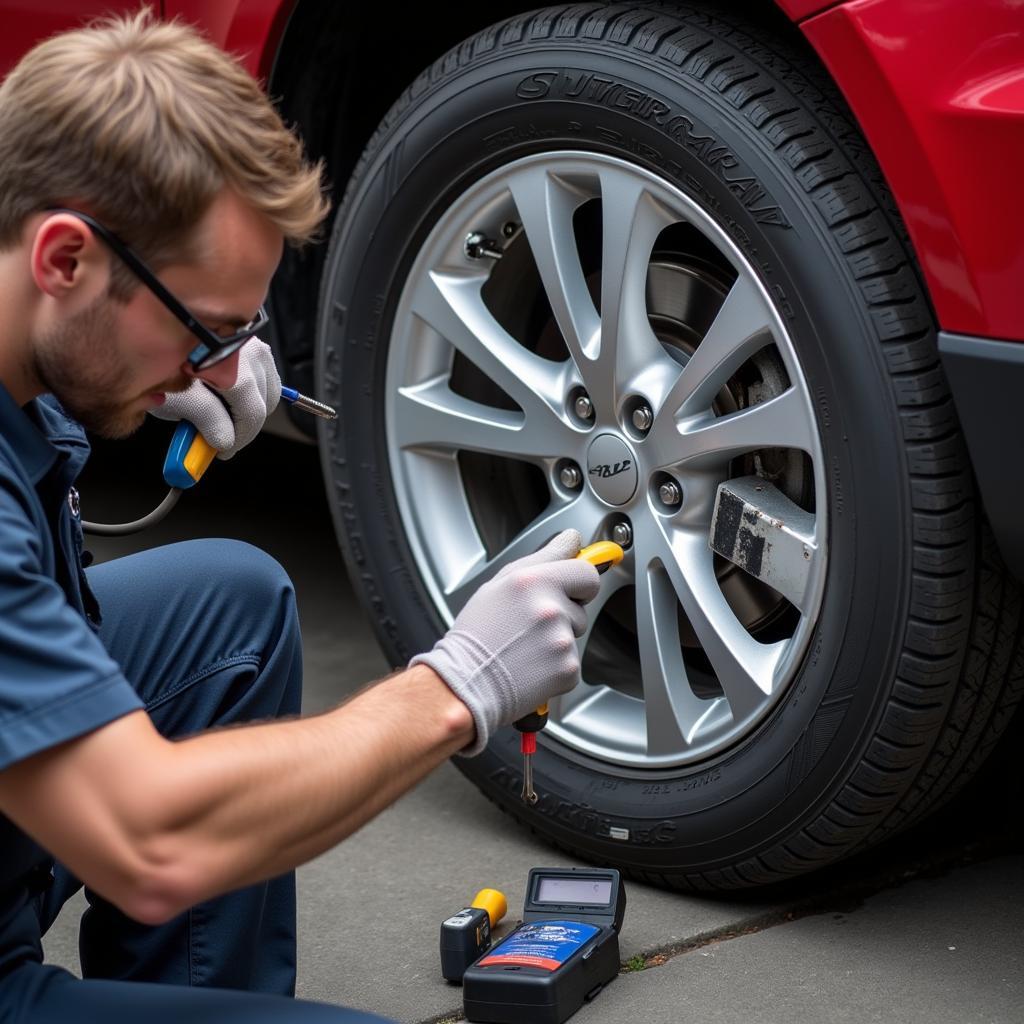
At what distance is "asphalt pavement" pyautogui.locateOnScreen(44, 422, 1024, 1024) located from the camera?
1832mm

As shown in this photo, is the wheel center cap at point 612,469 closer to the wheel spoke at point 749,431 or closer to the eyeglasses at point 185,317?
the wheel spoke at point 749,431

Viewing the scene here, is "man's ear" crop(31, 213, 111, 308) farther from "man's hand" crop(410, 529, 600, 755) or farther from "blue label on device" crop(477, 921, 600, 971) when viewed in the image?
"blue label on device" crop(477, 921, 600, 971)

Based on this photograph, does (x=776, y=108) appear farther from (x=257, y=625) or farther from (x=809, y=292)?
(x=257, y=625)

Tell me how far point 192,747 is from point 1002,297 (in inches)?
35.5

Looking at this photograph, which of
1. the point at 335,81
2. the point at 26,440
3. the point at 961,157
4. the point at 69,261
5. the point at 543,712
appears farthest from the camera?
the point at 335,81

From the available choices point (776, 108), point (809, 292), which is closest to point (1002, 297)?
point (809, 292)

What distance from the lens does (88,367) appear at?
1.33 metres

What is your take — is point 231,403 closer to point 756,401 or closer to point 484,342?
point 484,342

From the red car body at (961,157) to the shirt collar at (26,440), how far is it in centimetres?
89

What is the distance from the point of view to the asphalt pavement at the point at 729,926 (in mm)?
1832

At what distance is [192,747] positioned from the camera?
1.22m

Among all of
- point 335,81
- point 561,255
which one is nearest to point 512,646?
point 561,255

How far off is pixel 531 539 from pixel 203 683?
1.93ft

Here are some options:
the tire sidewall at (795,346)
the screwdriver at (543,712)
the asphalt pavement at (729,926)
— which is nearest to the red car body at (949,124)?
the tire sidewall at (795,346)
